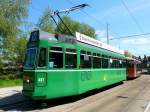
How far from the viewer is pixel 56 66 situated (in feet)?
48.5

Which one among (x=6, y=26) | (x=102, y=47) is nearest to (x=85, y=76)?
(x=102, y=47)

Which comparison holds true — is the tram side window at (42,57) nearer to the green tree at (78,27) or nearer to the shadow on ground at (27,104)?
the shadow on ground at (27,104)

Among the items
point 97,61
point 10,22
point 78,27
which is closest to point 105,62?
point 97,61

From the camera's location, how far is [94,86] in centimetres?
1936

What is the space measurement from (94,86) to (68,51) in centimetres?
449

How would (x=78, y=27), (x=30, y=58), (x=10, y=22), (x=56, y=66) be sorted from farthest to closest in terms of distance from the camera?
(x=78, y=27) → (x=10, y=22) → (x=56, y=66) → (x=30, y=58)

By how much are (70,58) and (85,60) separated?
207 cm

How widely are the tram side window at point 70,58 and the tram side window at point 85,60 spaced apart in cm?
89

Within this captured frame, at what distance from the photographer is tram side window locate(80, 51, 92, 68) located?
1706 cm

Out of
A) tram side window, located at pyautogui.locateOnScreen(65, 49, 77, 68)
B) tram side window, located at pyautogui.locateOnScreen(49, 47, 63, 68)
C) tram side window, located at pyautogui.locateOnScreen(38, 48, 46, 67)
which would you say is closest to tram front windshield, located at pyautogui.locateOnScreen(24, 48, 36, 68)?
tram side window, located at pyautogui.locateOnScreen(38, 48, 46, 67)

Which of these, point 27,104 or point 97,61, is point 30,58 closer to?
point 27,104

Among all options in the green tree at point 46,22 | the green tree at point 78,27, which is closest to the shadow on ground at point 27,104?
the green tree at point 46,22

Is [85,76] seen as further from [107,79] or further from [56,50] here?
[107,79]

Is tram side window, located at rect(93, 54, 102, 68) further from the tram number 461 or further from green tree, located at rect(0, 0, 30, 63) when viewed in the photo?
green tree, located at rect(0, 0, 30, 63)
